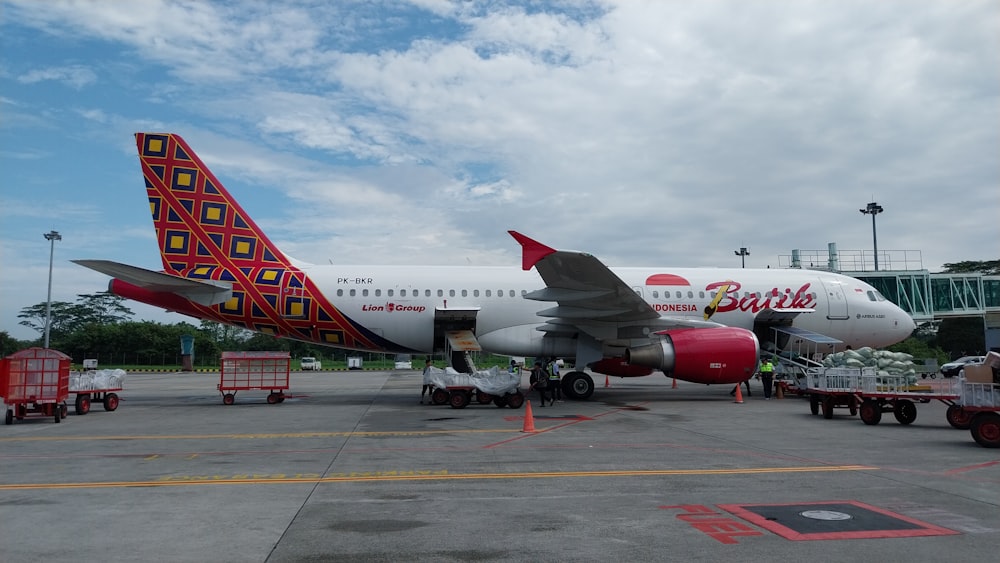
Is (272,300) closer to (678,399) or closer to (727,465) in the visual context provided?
(678,399)

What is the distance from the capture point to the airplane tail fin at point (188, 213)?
18719mm

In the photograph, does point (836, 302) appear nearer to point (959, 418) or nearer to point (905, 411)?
point (905, 411)

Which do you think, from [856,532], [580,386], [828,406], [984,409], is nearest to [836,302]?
[828,406]

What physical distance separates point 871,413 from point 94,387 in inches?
740

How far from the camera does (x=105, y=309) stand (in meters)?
92.6

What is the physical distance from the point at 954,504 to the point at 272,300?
16.8 metres

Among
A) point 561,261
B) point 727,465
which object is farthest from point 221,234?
point 727,465

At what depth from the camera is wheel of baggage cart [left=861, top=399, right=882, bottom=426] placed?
43.5 ft

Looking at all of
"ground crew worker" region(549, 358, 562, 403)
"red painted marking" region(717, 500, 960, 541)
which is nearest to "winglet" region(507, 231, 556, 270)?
"ground crew worker" region(549, 358, 562, 403)

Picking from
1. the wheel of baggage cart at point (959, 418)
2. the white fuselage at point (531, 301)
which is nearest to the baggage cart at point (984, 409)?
the wheel of baggage cart at point (959, 418)

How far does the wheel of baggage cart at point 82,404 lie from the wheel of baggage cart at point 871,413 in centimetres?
1835

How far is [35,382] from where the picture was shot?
48.6 feet

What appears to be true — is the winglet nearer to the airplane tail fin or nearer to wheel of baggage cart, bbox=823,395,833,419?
wheel of baggage cart, bbox=823,395,833,419

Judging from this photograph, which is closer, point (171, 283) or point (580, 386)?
point (171, 283)
